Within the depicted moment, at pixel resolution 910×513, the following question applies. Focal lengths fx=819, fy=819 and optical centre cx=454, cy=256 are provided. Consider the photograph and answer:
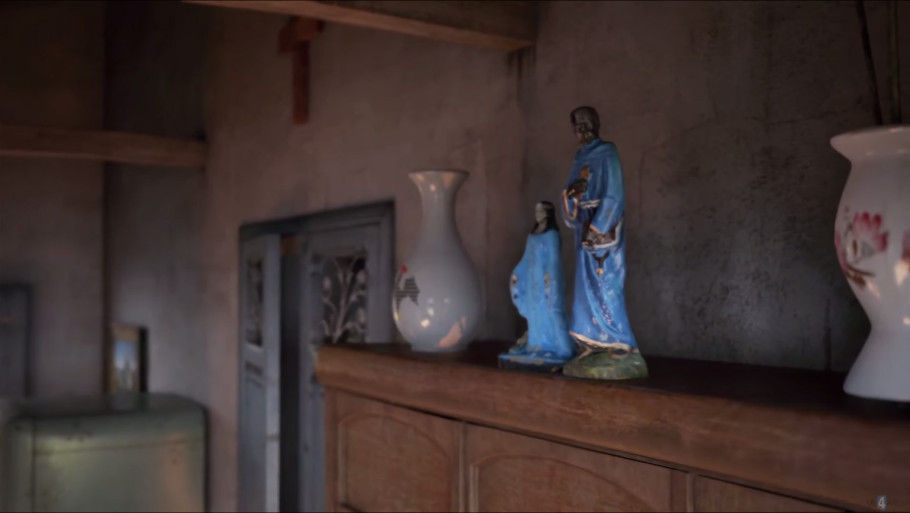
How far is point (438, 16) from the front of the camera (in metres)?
1.81

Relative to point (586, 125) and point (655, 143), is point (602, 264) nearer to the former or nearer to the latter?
point (586, 125)


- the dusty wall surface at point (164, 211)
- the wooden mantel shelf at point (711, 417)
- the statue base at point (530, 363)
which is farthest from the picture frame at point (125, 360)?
the statue base at point (530, 363)

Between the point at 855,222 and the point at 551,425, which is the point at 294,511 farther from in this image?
the point at 855,222

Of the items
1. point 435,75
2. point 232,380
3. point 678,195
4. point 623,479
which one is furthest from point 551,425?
point 232,380

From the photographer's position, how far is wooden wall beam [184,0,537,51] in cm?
173

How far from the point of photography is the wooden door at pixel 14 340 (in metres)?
2.76

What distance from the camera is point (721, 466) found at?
945 millimetres

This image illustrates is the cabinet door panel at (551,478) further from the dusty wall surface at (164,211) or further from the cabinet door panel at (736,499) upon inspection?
the dusty wall surface at (164,211)

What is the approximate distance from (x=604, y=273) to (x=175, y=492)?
3.29 m

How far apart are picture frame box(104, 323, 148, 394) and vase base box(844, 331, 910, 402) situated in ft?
13.2

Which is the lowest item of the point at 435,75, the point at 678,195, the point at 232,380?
the point at 232,380

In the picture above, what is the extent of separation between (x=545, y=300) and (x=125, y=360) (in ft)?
12.2

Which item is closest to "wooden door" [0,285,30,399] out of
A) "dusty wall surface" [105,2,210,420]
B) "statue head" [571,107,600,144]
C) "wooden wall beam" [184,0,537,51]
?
"dusty wall surface" [105,2,210,420]

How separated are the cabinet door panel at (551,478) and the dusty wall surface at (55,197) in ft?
5.79
